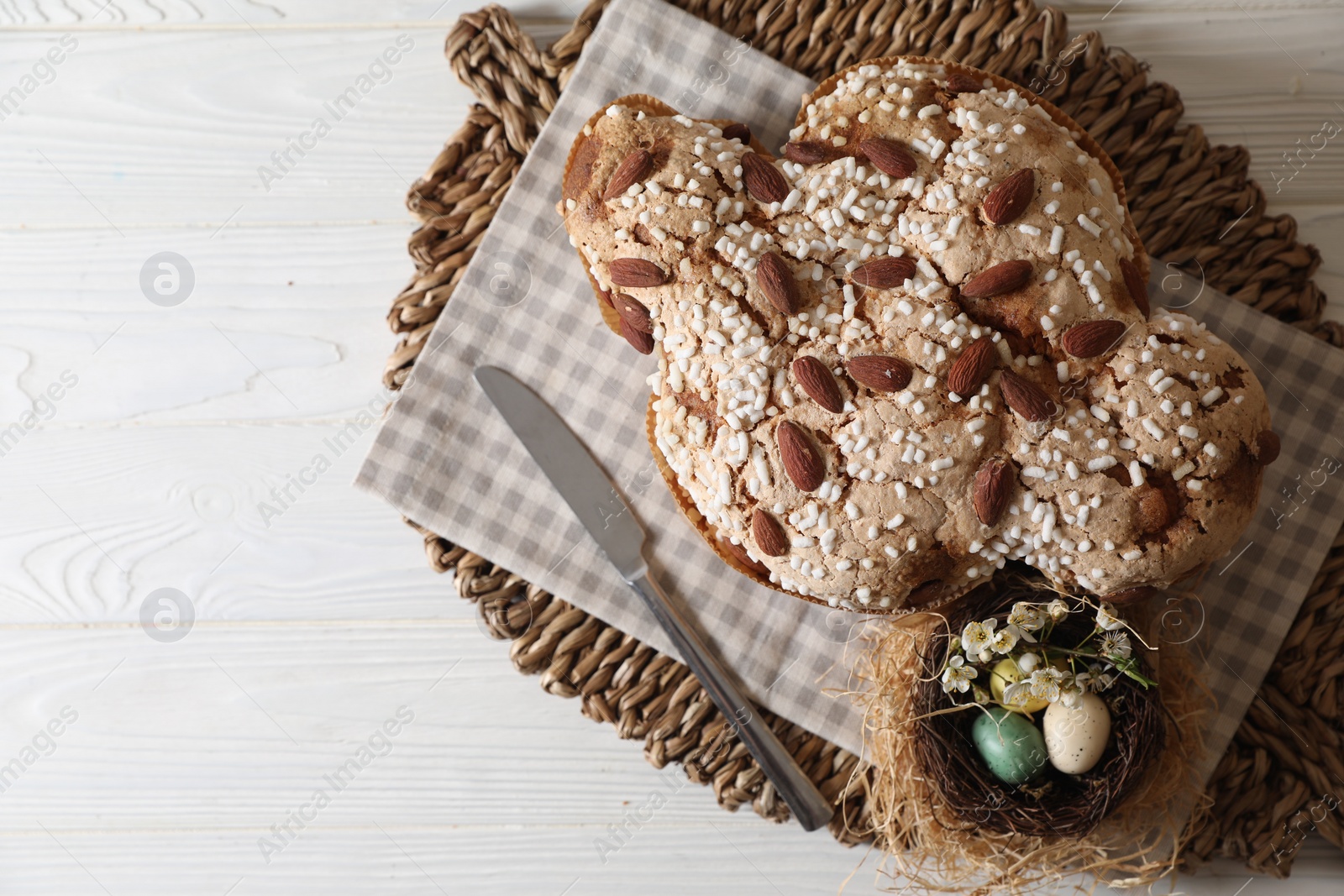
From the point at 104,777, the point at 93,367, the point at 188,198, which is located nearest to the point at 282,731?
the point at 104,777

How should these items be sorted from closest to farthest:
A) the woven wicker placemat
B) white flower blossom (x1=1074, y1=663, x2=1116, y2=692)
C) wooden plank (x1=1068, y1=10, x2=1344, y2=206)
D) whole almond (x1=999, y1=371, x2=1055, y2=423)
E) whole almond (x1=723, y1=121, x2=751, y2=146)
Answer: whole almond (x1=999, y1=371, x2=1055, y2=423) → white flower blossom (x1=1074, y1=663, x2=1116, y2=692) → whole almond (x1=723, y1=121, x2=751, y2=146) → the woven wicker placemat → wooden plank (x1=1068, y1=10, x2=1344, y2=206)

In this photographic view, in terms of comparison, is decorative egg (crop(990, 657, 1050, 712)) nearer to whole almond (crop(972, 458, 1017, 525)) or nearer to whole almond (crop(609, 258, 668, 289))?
whole almond (crop(972, 458, 1017, 525))

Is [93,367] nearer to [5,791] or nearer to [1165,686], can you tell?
[5,791]

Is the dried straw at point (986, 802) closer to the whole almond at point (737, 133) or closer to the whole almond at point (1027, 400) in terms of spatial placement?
the whole almond at point (1027, 400)

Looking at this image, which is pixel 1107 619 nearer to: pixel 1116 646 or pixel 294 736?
pixel 1116 646

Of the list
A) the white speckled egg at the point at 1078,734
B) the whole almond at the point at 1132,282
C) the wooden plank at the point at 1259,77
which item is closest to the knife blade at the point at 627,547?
the white speckled egg at the point at 1078,734

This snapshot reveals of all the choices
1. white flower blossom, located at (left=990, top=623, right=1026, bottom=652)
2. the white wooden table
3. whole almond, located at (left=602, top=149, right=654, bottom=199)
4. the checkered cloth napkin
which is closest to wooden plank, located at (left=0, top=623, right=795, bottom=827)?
the white wooden table

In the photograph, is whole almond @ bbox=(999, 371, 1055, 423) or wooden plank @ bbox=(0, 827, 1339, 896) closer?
whole almond @ bbox=(999, 371, 1055, 423)
